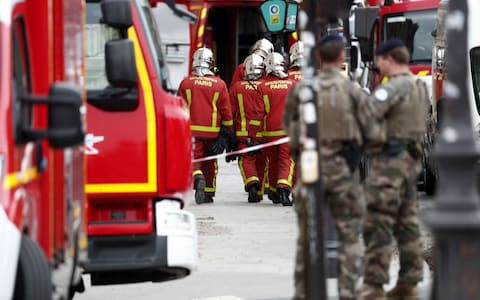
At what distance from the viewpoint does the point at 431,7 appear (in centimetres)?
2772

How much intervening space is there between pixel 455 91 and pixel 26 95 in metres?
2.36

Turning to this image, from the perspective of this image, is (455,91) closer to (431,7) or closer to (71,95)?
(71,95)

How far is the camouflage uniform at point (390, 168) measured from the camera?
10.7 metres

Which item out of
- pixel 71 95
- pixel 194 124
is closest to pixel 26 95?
pixel 71 95

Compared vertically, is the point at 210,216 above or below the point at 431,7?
below

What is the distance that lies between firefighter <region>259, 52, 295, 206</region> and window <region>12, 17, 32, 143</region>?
40.0 ft

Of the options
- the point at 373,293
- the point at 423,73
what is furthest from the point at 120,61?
the point at 423,73

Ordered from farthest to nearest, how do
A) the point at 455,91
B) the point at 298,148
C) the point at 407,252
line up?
the point at 407,252 → the point at 298,148 → the point at 455,91

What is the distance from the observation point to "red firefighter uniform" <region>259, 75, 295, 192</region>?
2091 centimetres

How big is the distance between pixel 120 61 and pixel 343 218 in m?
1.90

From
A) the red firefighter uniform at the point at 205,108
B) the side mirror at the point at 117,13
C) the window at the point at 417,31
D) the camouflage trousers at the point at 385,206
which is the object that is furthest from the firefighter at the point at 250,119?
→ the camouflage trousers at the point at 385,206

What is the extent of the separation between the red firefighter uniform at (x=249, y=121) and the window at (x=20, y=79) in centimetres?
1247

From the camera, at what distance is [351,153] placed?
1018cm

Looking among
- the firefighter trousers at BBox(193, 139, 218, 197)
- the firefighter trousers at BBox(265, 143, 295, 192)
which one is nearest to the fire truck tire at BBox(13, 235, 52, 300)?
the firefighter trousers at BBox(265, 143, 295, 192)
